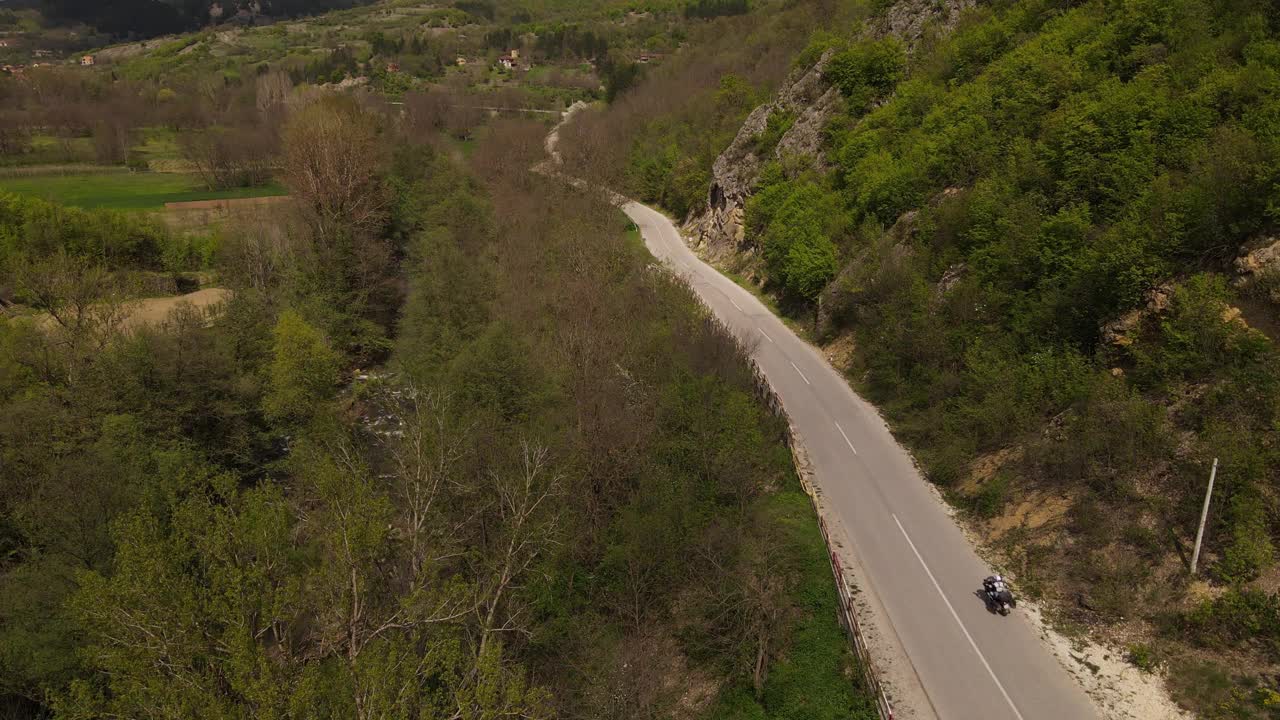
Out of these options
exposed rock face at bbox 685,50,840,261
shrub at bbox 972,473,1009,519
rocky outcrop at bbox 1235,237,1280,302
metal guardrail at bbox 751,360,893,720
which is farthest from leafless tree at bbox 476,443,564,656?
exposed rock face at bbox 685,50,840,261

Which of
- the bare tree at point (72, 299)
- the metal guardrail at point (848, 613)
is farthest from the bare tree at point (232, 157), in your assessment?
the metal guardrail at point (848, 613)

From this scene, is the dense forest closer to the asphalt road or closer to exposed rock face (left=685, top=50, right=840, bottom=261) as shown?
the asphalt road

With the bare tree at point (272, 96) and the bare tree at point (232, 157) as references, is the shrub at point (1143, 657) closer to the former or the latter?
the bare tree at point (232, 157)

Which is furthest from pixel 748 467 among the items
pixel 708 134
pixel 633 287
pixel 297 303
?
pixel 708 134

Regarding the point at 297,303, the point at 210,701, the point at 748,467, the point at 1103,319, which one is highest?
the point at 1103,319

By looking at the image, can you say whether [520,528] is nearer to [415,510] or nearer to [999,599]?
[415,510]

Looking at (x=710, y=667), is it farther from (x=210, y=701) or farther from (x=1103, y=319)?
(x=1103, y=319)
